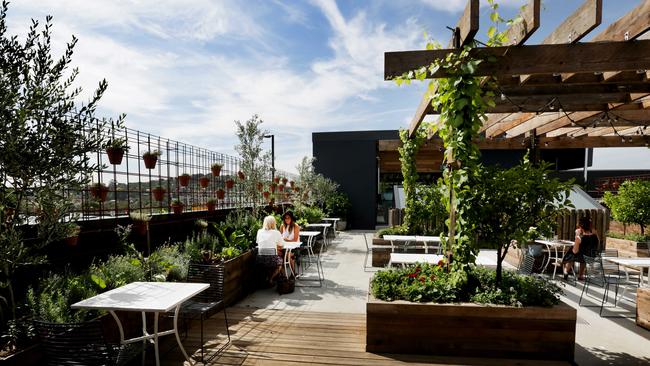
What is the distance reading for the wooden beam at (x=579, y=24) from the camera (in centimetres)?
257

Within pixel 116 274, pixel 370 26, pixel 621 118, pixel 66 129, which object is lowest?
pixel 116 274

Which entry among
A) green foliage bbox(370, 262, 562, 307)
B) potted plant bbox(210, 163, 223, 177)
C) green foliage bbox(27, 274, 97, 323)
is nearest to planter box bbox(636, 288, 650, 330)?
green foliage bbox(370, 262, 562, 307)

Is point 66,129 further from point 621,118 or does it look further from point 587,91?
point 621,118

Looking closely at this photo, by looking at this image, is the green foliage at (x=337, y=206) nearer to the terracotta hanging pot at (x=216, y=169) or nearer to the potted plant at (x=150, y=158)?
the terracotta hanging pot at (x=216, y=169)

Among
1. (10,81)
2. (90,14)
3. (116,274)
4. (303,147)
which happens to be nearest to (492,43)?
(90,14)

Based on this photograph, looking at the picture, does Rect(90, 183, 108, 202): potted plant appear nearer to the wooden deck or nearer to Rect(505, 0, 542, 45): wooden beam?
the wooden deck

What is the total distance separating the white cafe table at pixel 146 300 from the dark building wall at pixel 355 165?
10.9 m

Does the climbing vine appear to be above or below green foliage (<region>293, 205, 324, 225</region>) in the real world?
above

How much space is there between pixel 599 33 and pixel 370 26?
10.7 feet

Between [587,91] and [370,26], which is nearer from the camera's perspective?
[587,91]

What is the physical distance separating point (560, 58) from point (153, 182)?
21.9 ft

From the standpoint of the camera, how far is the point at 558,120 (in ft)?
24.3

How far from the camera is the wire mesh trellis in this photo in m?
4.46

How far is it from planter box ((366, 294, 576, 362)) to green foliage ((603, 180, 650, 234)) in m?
6.88
